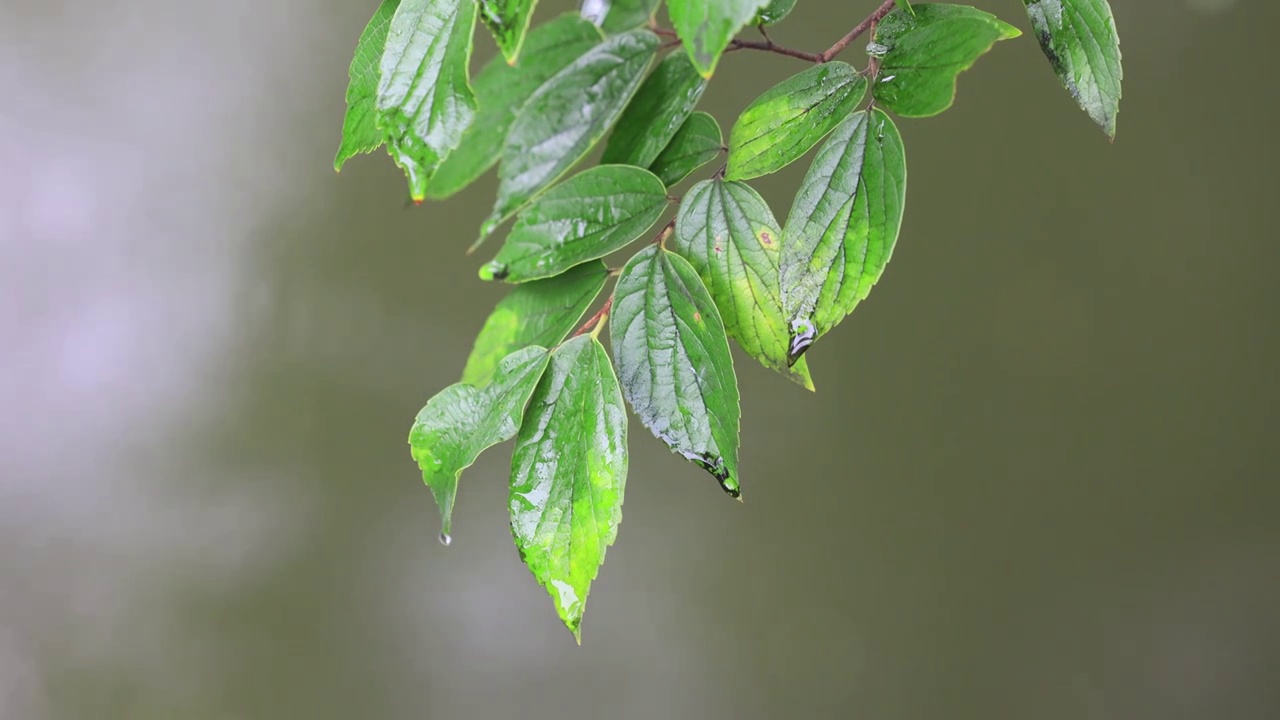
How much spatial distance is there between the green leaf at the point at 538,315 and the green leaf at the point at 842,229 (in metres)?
0.05

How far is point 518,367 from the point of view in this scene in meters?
0.25

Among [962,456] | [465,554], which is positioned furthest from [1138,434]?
[465,554]

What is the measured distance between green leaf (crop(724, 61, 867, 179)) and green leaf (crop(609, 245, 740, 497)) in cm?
3

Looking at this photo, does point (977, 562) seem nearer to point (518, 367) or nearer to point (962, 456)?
point (962, 456)

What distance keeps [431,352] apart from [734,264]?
1.26 metres

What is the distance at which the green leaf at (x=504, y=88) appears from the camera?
20 centimetres

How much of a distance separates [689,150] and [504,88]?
0.20 ft

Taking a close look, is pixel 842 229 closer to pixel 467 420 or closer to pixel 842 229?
pixel 842 229

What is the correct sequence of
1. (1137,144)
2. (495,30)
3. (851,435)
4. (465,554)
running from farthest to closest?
→ (465,554), (851,435), (1137,144), (495,30)

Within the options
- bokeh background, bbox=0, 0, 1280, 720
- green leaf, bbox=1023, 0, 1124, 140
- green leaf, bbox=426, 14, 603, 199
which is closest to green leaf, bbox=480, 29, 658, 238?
green leaf, bbox=426, 14, 603, 199

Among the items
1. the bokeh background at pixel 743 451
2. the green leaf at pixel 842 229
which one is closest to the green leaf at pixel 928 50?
the green leaf at pixel 842 229

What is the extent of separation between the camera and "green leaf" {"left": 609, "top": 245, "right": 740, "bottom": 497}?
0.24 m

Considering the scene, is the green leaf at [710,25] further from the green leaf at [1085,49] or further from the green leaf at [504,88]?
the green leaf at [1085,49]

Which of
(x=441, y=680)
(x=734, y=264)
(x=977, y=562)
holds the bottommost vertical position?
(x=977, y=562)
